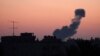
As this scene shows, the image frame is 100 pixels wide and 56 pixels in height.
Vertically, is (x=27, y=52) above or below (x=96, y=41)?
below

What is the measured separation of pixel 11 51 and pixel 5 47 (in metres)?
2.10

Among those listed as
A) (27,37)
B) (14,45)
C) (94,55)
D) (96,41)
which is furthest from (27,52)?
(96,41)

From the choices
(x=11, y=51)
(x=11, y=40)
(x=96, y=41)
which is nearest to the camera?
(x=11, y=51)

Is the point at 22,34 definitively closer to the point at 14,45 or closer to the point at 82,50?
the point at 14,45

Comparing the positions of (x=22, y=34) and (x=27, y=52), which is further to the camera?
(x=22, y=34)

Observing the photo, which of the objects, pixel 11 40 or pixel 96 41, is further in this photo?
pixel 96 41

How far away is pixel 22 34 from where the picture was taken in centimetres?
7150

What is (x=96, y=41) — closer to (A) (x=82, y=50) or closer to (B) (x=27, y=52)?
(A) (x=82, y=50)

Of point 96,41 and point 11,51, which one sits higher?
point 96,41

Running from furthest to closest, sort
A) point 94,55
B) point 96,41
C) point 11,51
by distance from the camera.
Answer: point 96,41
point 94,55
point 11,51

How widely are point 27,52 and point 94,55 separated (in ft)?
55.6

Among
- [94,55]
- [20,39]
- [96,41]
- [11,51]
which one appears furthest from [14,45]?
[96,41]

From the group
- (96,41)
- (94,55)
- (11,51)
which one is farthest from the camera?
(96,41)

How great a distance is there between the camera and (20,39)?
225 ft
